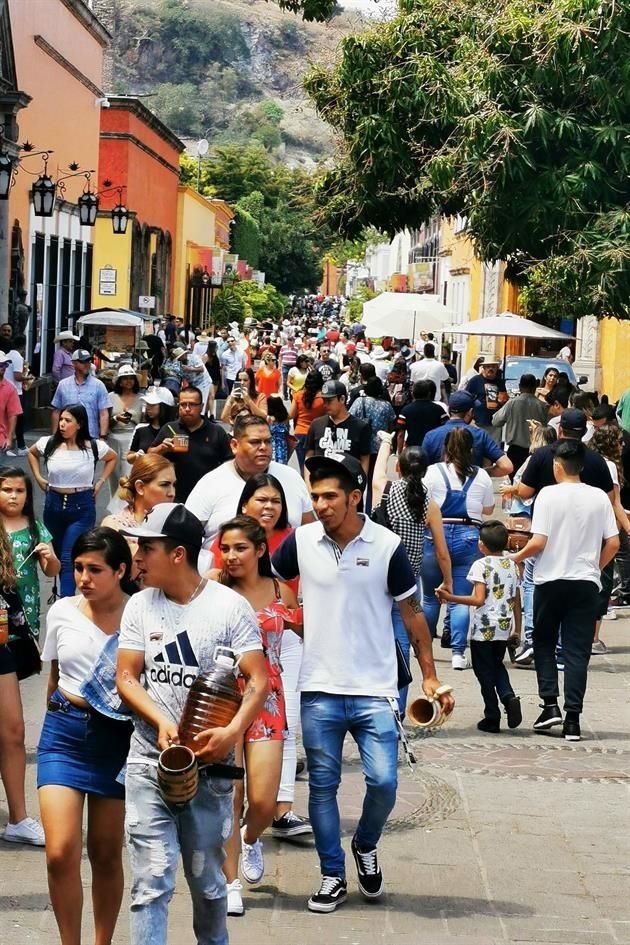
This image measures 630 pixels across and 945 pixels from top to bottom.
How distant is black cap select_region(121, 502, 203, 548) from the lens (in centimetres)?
529

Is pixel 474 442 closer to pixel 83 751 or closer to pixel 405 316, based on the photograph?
pixel 83 751

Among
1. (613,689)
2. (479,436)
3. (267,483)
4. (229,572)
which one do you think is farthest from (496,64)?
(229,572)

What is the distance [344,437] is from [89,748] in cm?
846

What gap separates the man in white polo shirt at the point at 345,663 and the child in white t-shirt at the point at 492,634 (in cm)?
309

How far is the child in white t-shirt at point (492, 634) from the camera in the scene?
9.69 m

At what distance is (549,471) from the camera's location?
11.2 meters

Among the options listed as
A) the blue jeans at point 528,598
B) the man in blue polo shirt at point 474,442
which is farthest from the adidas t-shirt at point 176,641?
the man in blue polo shirt at point 474,442

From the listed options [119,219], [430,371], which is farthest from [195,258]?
[430,371]

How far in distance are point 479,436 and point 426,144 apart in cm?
701

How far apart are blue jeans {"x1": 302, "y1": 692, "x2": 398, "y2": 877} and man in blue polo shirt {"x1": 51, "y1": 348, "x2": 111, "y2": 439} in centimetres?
1016

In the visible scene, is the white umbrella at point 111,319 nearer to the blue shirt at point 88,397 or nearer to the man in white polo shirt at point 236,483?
the blue shirt at point 88,397

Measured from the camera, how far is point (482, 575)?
32.4ft

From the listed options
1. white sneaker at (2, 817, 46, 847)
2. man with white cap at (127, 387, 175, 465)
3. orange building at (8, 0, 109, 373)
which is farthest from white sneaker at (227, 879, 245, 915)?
orange building at (8, 0, 109, 373)

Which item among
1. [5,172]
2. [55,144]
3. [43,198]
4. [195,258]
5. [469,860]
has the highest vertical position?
[195,258]
